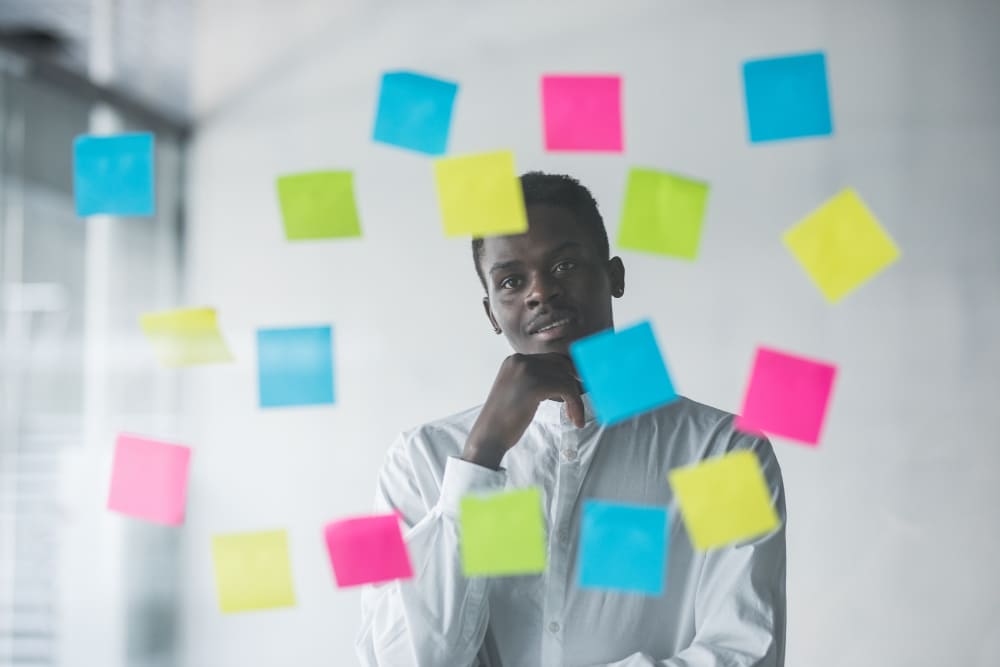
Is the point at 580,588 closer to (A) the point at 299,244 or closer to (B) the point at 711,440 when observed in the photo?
(B) the point at 711,440

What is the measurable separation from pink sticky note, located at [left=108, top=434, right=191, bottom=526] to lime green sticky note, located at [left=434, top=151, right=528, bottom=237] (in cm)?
59

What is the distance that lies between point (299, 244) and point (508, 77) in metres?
0.57

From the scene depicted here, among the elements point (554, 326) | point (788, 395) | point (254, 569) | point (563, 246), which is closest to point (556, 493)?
point (554, 326)

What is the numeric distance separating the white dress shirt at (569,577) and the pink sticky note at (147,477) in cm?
49

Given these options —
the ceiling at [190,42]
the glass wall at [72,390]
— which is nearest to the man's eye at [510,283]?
the ceiling at [190,42]

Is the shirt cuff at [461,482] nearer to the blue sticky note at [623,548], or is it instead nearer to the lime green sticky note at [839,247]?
the blue sticky note at [623,548]

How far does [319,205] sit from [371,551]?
56 centimetres

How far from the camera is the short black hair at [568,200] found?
1.29 meters

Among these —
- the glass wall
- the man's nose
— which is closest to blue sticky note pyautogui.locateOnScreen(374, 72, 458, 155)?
the man's nose

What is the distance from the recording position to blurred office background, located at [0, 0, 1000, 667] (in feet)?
5.78

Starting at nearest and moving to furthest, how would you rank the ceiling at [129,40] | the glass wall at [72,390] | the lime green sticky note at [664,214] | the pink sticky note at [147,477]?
the lime green sticky note at [664,214] → the pink sticky note at [147,477] → the ceiling at [129,40] → the glass wall at [72,390]

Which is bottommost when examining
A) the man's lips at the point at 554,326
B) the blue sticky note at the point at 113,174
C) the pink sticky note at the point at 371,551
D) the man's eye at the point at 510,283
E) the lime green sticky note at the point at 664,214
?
the pink sticky note at the point at 371,551

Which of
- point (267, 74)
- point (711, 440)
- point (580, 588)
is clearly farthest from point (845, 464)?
point (267, 74)

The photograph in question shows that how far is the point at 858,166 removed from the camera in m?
1.81
